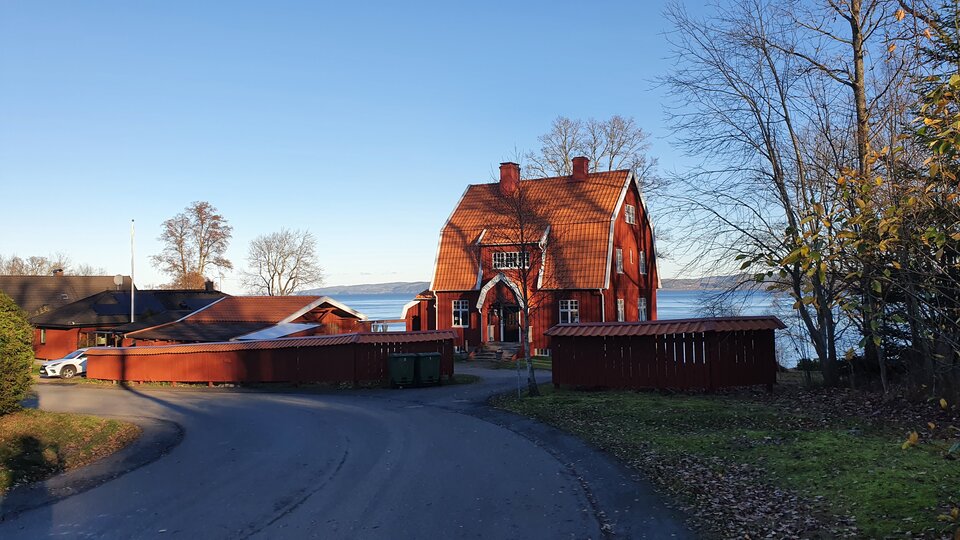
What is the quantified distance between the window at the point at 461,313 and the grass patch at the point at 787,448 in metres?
20.3

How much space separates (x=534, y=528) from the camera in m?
8.05

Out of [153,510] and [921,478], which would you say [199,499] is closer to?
[153,510]

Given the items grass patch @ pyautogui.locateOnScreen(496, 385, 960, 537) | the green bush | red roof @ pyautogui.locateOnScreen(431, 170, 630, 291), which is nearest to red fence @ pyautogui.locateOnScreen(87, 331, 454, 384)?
grass patch @ pyautogui.locateOnScreen(496, 385, 960, 537)

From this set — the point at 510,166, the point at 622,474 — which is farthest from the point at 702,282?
the point at 510,166

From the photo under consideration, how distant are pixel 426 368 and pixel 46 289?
4696 cm

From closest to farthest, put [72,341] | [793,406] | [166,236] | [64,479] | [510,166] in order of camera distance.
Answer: [64,479], [793,406], [510,166], [72,341], [166,236]

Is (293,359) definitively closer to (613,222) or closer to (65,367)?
(65,367)

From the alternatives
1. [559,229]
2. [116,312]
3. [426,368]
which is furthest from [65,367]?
[559,229]

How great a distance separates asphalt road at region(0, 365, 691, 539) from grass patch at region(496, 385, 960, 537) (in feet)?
4.14

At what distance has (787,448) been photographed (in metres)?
11.0

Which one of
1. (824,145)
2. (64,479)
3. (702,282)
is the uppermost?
(824,145)

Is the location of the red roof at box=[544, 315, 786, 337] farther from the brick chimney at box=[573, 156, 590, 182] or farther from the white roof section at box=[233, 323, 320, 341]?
the brick chimney at box=[573, 156, 590, 182]

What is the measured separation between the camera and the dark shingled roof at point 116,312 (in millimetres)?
44562

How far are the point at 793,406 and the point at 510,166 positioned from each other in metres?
28.0
